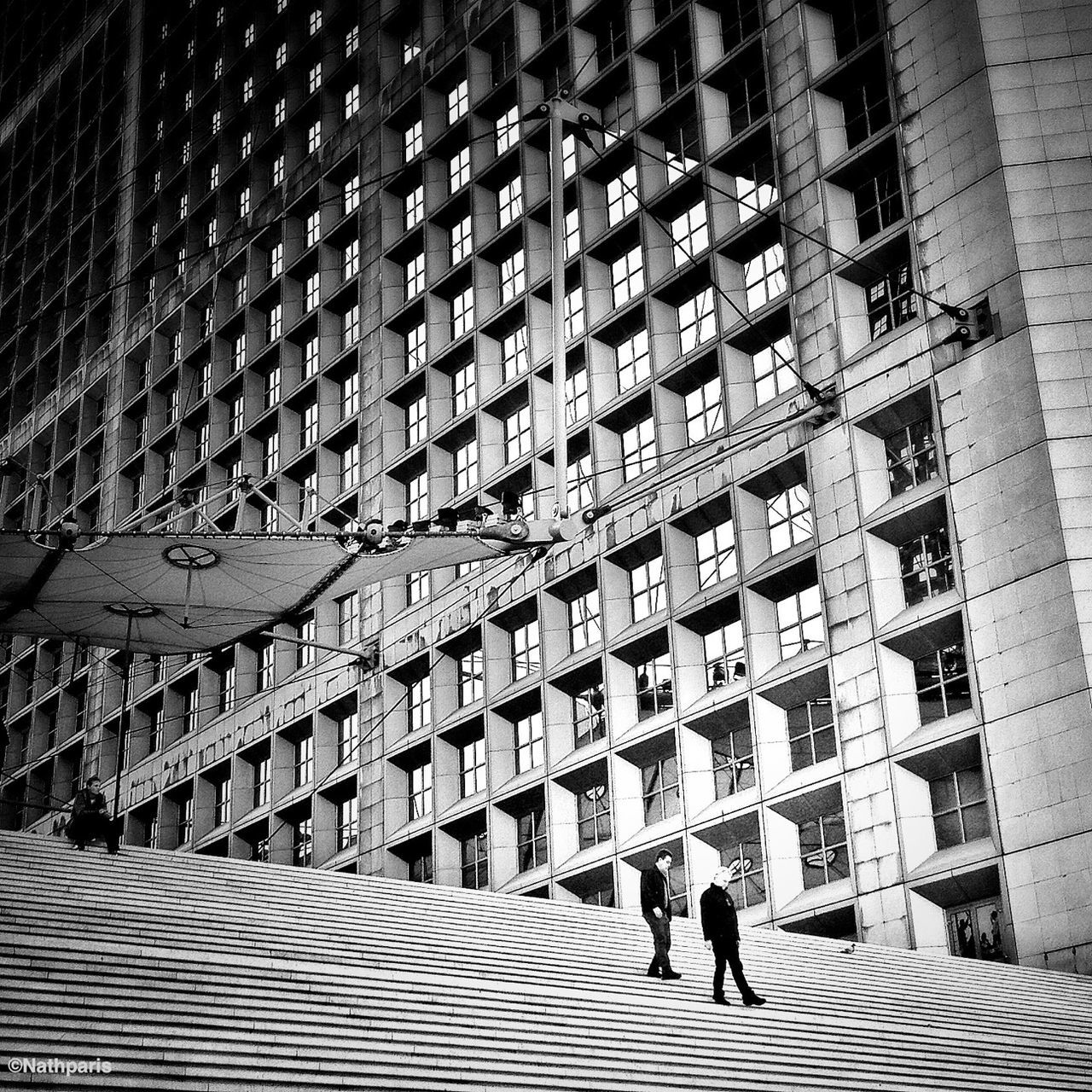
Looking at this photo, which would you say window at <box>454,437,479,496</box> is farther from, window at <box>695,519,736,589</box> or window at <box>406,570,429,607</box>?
window at <box>695,519,736,589</box>

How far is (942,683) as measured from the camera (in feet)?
106

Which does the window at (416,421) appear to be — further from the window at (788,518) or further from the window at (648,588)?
the window at (788,518)

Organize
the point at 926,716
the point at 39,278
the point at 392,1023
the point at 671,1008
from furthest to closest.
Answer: the point at 39,278 < the point at 926,716 < the point at 671,1008 < the point at 392,1023

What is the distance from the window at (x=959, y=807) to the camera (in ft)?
102

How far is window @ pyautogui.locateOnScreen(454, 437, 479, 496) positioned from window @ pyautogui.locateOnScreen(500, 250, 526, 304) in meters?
4.56

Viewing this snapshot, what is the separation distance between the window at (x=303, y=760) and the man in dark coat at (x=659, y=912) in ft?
105

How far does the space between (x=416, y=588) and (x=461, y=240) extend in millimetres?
11516

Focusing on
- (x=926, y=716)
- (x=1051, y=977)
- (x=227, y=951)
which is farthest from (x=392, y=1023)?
(x=926, y=716)

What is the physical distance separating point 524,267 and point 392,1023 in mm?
32996

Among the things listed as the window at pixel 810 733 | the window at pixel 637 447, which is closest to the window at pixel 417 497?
the window at pixel 637 447

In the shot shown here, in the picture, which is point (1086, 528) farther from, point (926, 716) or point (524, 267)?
point (524, 267)

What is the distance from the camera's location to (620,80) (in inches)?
1754

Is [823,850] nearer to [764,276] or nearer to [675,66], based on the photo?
[764,276]

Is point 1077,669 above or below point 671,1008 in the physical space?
above
